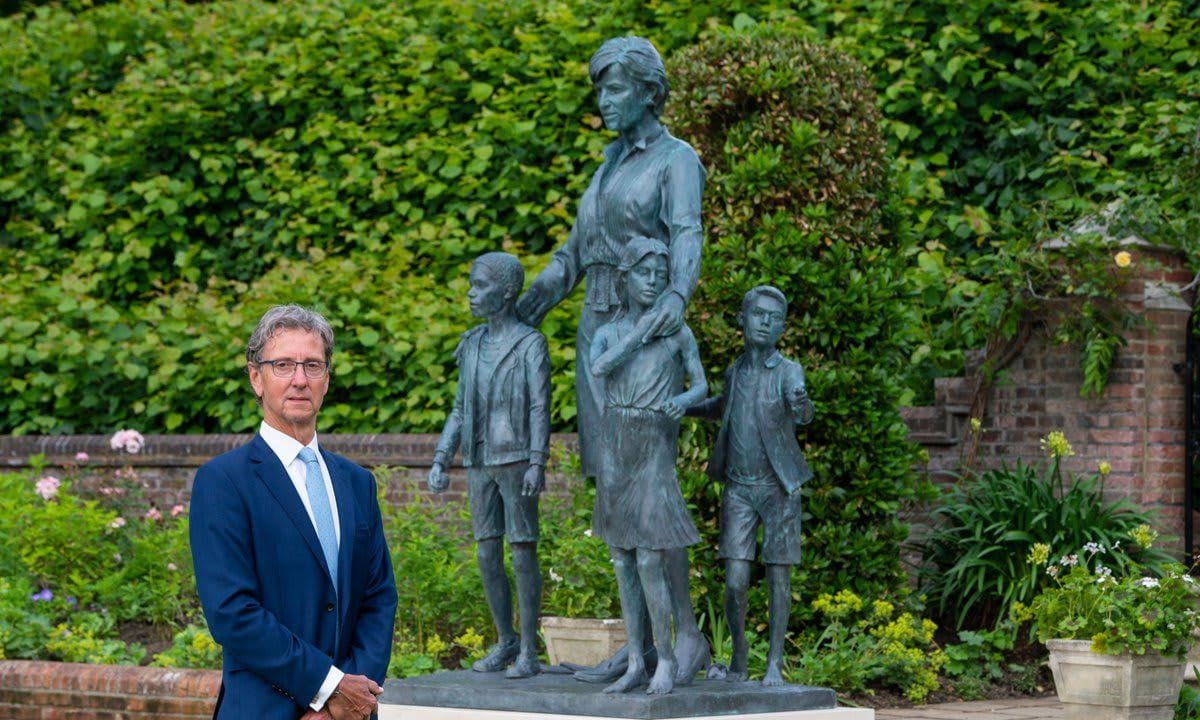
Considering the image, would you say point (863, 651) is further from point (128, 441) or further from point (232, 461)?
point (128, 441)

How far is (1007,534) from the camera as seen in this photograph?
895cm

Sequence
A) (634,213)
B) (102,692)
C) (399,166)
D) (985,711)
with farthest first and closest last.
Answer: (399,166), (102,692), (985,711), (634,213)

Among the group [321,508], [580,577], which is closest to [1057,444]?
[580,577]

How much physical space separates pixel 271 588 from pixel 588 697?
2.54m

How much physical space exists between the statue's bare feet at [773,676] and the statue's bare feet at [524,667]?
2.91 ft

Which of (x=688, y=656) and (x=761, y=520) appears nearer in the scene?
(x=688, y=656)

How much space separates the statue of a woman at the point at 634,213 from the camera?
20.6 feet

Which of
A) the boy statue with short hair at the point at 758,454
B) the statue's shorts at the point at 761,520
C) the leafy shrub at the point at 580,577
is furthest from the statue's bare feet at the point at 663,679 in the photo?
the leafy shrub at the point at 580,577

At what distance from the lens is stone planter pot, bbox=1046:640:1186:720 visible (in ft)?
23.7

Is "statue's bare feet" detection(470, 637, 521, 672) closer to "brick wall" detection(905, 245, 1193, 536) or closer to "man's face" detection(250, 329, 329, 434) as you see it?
"man's face" detection(250, 329, 329, 434)

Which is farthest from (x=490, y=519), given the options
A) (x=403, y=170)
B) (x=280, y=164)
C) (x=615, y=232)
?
(x=280, y=164)

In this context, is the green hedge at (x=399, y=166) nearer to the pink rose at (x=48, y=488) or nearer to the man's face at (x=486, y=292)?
the pink rose at (x=48, y=488)

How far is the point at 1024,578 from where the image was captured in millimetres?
8891

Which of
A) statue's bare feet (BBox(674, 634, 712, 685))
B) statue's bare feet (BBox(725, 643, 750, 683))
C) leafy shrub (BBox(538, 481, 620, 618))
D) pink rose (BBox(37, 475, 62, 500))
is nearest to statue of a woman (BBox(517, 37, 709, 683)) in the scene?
statue's bare feet (BBox(674, 634, 712, 685))
